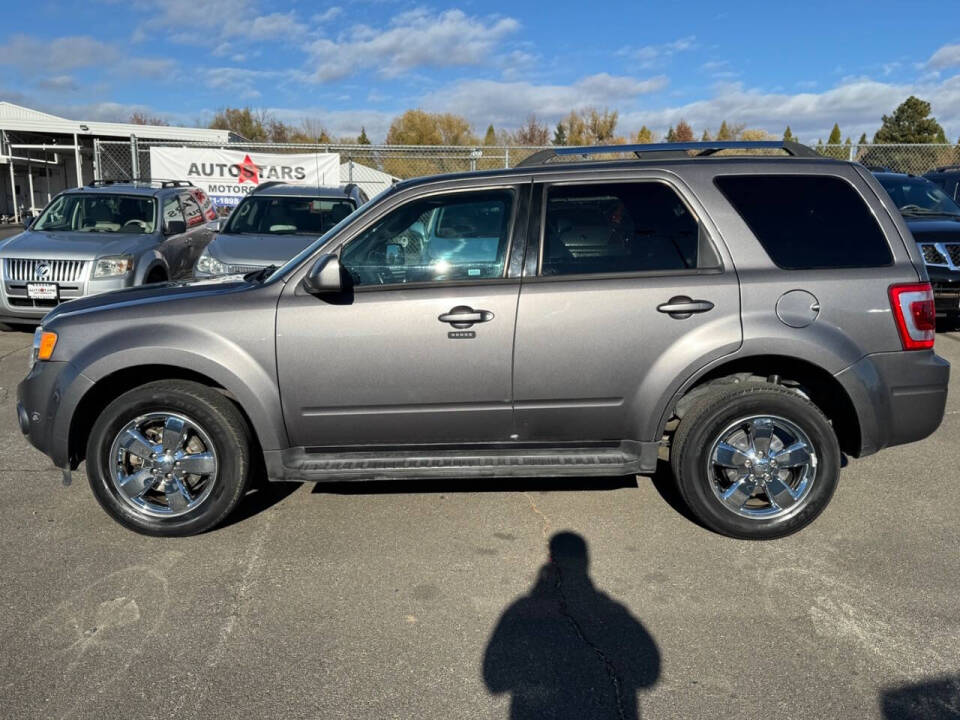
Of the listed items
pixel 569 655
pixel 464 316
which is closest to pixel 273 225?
pixel 464 316

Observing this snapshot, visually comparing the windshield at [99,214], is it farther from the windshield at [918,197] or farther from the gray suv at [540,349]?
Answer: the windshield at [918,197]

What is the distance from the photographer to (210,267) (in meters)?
8.29

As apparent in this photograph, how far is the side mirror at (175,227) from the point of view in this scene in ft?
32.0

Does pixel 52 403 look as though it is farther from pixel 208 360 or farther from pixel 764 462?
pixel 764 462

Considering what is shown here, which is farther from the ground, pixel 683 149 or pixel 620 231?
pixel 683 149

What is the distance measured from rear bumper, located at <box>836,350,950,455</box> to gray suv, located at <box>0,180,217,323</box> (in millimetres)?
7670

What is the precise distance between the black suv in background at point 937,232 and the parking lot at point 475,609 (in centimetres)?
454

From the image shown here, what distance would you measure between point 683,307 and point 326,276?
1790 mm

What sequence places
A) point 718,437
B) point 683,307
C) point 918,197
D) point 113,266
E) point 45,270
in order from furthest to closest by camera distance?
1. point 918,197
2. point 113,266
3. point 45,270
4. point 718,437
5. point 683,307

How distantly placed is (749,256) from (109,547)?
3645 mm

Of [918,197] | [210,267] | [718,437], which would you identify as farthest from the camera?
[918,197]

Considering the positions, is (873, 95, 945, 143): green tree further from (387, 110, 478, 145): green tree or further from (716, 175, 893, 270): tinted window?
(716, 175, 893, 270): tinted window

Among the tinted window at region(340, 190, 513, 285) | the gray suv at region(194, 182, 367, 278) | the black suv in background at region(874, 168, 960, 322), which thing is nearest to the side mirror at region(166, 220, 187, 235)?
the gray suv at region(194, 182, 367, 278)

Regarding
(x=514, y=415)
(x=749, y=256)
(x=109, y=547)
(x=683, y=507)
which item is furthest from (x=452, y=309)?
(x=109, y=547)
